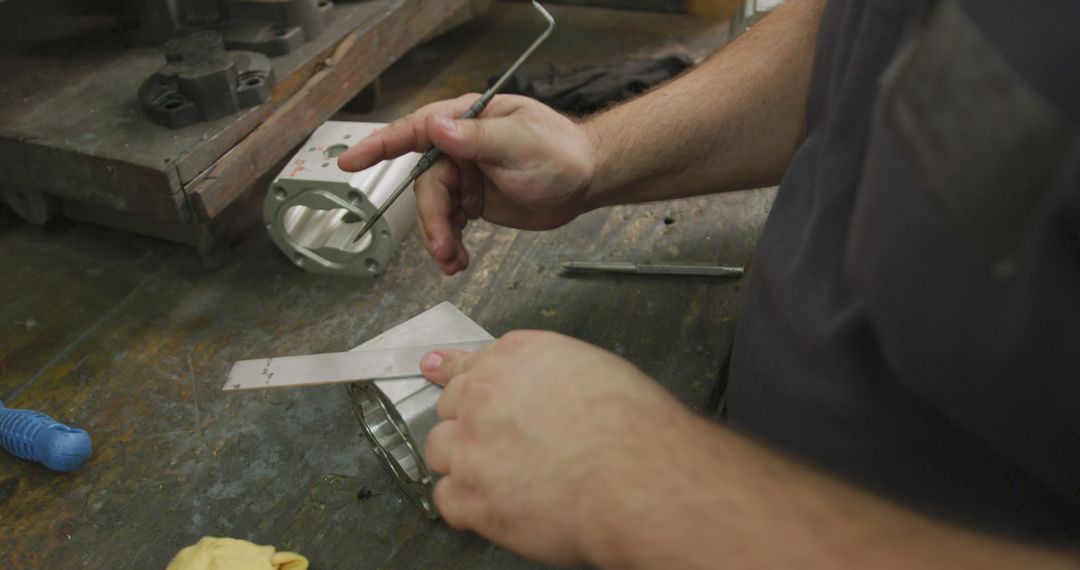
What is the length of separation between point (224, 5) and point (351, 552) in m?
0.92

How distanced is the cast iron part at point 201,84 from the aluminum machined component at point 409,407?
1.46 feet

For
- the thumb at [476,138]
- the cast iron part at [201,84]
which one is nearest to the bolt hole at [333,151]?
the cast iron part at [201,84]

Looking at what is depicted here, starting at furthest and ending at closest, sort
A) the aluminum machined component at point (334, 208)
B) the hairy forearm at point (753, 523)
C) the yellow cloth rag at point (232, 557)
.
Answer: the aluminum machined component at point (334, 208) < the yellow cloth rag at point (232, 557) < the hairy forearm at point (753, 523)

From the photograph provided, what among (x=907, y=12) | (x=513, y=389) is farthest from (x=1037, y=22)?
(x=513, y=389)

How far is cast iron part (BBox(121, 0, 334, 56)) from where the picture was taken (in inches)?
45.9

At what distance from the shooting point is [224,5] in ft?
4.03

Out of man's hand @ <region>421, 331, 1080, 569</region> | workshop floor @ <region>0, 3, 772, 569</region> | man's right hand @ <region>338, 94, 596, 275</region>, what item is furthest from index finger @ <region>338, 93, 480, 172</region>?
man's hand @ <region>421, 331, 1080, 569</region>

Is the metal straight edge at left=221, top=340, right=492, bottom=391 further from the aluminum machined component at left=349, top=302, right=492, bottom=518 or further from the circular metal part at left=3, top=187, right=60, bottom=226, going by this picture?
the circular metal part at left=3, top=187, right=60, bottom=226

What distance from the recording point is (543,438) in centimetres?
54

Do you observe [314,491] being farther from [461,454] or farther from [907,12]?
[907,12]

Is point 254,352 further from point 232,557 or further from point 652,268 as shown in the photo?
point 652,268

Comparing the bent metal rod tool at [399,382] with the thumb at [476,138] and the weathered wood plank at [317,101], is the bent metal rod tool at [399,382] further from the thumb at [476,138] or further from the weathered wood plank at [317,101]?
the weathered wood plank at [317,101]

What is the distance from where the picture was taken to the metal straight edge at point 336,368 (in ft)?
2.47

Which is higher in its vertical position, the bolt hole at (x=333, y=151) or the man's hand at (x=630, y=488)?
the man's hand at (x=630, y=488)
